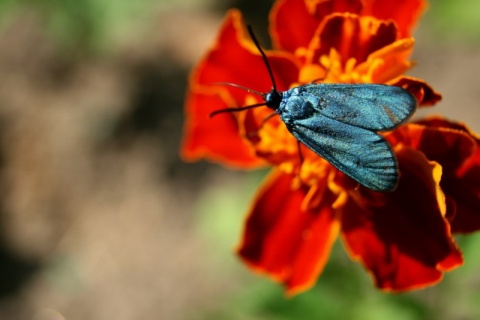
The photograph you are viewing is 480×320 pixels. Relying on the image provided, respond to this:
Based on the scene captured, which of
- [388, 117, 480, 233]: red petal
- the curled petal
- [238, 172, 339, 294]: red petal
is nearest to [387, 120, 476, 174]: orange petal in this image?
[388, 117, 480, 233]: red petal

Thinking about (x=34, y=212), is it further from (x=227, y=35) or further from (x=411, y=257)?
(x=411, y=257)

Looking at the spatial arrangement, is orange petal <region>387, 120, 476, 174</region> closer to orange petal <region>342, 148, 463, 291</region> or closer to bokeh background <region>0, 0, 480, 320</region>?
orange petal <region>342, 148, 463, 291</region>

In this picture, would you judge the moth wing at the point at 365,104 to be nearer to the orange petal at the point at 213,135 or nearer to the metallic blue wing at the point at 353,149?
the metallic blue wing at the point at 353,149

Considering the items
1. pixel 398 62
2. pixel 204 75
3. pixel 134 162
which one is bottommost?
pixel 134 162

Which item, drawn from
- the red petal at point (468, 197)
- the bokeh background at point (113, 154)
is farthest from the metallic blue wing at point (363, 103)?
the bokeh background at point (113, 154)

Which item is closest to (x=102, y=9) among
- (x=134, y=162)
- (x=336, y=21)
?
(x=134, y=162)

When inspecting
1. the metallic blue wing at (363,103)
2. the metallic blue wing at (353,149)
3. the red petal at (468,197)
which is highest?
the metallic blue wing at (363,103)

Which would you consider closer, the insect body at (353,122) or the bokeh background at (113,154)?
the insect body at (353,122)
